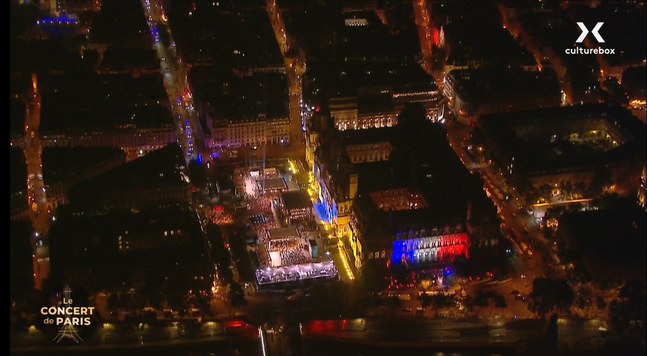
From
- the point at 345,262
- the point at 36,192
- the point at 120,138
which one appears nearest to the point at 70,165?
the point at 36,192

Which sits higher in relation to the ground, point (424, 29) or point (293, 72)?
point (424, 29)

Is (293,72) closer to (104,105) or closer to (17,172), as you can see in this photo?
(104,105)

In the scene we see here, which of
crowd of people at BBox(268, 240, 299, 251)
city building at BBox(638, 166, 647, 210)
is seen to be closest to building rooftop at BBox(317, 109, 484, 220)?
crowd of people at BBox(268, 240, 299, 251)

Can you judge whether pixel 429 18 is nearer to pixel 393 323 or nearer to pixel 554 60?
pixel 554 60

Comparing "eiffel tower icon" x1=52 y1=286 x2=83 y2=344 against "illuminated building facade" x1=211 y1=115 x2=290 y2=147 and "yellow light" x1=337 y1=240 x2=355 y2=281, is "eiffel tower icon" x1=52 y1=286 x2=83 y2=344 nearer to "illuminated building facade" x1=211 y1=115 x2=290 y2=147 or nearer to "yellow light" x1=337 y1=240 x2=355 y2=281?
"yellow light" x1=337 y1=240 x2=355 y2=281

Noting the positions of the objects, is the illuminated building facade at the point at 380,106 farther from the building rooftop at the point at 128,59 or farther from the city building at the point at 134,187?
the building rooftop at the point at 128,59
